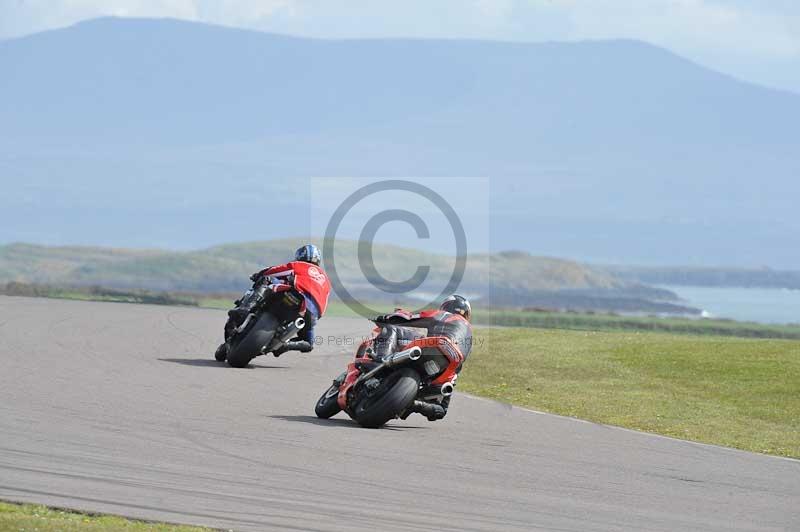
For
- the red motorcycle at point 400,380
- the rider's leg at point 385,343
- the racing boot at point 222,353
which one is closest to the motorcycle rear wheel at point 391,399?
the red motorcycle at point 400,380

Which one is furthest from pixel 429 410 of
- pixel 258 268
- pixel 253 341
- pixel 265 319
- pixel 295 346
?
pixel 258 268

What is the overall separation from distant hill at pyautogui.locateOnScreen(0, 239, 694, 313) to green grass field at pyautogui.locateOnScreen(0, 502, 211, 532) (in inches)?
4943

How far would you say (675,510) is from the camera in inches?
501

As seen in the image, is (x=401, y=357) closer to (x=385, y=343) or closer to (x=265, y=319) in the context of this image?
(x=385, y=343)

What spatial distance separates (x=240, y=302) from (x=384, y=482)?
445 inches

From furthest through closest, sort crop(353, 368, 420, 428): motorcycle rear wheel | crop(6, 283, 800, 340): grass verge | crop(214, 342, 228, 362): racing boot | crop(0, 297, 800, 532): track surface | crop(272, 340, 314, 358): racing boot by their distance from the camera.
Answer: crop(6, 283, 800, 340): grass verge
crop(214, 342, 228, 362): racing boot
crop(272, 340, 314, 358): racing boot
crop(353, 368, 420, 428): motorcycle rear wheel
crop(0, 297, 800, 532): track surface

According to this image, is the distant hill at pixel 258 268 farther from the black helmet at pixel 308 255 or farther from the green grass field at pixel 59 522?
the green grass field at pixel 59 522

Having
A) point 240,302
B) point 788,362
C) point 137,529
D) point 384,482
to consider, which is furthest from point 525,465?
point 788,362

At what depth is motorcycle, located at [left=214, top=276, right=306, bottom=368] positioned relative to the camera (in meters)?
23.3

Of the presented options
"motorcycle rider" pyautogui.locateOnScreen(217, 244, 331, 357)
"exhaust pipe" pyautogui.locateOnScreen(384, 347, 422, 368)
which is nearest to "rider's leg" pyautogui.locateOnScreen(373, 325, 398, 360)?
"exhaust pipe" pyautogui.locateOnScreen(384, 347, 422, 368)

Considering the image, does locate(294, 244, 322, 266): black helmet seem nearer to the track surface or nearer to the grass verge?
the track surface

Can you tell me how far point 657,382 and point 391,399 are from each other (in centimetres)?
1060

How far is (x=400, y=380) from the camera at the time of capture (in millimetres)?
16531

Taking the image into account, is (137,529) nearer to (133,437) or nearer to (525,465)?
(133,437)
